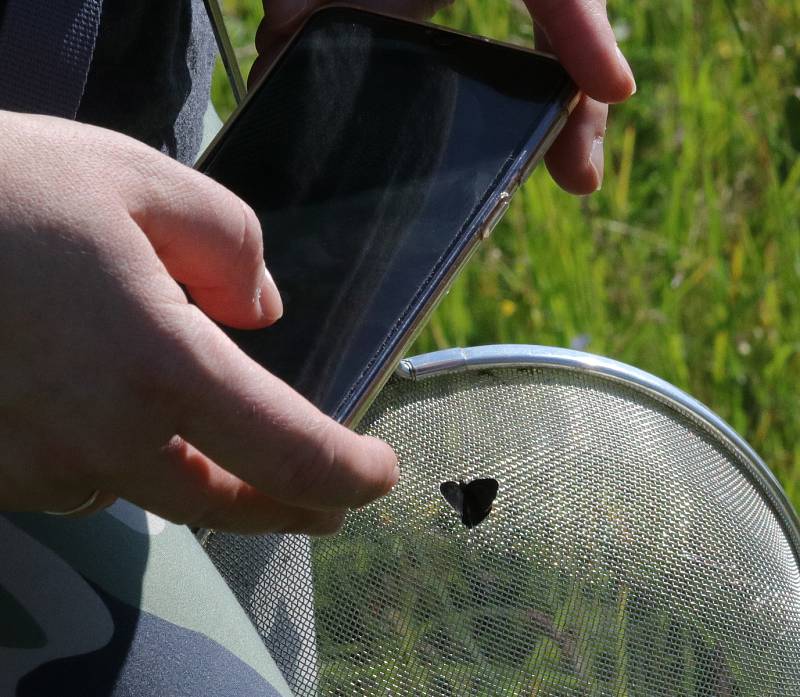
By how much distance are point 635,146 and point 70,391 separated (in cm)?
220

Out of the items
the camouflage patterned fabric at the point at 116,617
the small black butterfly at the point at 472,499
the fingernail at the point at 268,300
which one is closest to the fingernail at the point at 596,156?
the small black butterfly at the point at 472,499

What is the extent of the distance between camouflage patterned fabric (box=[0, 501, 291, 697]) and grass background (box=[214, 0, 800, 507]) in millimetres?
1235

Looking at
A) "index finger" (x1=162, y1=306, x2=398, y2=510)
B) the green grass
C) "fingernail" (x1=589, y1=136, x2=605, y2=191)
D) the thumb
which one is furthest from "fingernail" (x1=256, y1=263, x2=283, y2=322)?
the green grass

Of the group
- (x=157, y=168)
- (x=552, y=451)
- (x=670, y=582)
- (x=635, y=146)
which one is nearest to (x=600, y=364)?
(x=552, y=451)

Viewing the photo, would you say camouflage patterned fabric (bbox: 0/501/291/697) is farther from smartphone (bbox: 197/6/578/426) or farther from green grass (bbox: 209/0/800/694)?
green grass (bbox: 209/0/800/694)

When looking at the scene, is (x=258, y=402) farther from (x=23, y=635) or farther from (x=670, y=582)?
(x=670, y=582)

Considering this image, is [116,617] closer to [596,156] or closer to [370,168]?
[370,168]

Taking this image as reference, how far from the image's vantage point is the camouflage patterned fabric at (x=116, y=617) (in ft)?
2.46

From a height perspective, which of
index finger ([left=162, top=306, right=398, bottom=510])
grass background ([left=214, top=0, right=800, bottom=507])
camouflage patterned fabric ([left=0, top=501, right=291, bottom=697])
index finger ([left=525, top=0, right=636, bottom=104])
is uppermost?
index finger ([left=525, top=0, right=636, bottom=104])

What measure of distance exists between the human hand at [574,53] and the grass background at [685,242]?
82 cm

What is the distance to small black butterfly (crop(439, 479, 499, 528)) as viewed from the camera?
109cm

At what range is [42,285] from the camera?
0.64m

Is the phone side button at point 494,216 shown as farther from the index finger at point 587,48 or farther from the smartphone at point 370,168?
the index finger at point 587,48

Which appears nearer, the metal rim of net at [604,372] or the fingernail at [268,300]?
the fingernail at [268,300]
